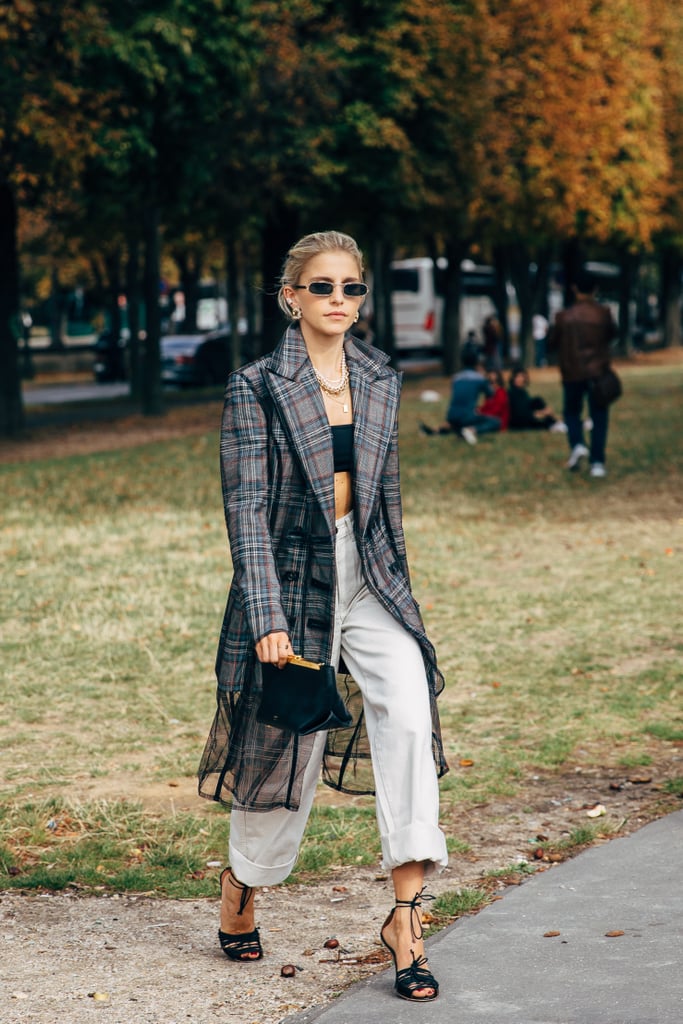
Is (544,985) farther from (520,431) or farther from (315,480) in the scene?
(520,431)

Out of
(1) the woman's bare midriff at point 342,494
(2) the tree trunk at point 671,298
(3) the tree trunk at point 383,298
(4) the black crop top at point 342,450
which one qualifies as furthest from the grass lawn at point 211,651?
(2) the tree trunk at point 671,298

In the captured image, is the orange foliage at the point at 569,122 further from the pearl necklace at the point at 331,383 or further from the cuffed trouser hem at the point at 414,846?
the cuffed trouser hem at the point at 414,846

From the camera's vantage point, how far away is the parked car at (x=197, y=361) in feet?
129

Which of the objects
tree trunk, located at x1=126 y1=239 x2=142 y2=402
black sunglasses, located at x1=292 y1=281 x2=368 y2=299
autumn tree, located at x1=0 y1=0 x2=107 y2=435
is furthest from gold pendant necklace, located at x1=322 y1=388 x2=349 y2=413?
tree trunk, located at x1=126 y1=239 x2=142 y2=402

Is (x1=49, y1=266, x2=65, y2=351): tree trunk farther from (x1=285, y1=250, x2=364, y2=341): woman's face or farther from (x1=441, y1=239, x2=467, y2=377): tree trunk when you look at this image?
(x1=285, y1=250, x2=364, y2=341): woman's face

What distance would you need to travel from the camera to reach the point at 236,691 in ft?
13.6

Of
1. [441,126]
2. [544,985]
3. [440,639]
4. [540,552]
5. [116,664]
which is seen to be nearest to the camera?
[544,985]

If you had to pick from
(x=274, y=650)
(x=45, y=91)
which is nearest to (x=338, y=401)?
(x=274, y=650)

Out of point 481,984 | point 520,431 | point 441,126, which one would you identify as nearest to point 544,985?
point 481,984

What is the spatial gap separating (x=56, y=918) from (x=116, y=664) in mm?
3420

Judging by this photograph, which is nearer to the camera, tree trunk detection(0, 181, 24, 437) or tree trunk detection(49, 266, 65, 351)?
tree trunk detection(0, 181, 24, 437)

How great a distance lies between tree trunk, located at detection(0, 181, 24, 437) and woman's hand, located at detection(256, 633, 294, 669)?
18.8 m

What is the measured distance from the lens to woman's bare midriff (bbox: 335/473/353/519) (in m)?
4.14

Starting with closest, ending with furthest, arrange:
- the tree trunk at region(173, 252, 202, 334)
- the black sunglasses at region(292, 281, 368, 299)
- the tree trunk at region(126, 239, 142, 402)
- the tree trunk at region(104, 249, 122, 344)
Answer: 1. the black sunglasses at region(292, 281, 368, 299)
2. the tree trunk at region(126, 239, 142, 402)
3. the tree trunk at region(104, 249, 122, 344)
4. the tree trunk at region(173, 252, 202, 334)
